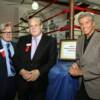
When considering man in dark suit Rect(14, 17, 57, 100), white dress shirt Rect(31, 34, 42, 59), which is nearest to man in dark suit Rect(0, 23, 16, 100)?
man in dark suit Rect(14, 17, 57, 100)

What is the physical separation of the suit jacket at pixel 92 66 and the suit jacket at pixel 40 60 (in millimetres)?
325

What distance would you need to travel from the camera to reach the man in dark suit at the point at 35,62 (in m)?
2.08

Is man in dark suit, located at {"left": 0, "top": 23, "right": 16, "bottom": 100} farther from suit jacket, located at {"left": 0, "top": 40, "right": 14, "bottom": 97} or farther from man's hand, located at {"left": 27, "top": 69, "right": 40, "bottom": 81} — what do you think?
man's hand, located at {"left": 27, "top": 69, "right": 40, "bottom": 81}

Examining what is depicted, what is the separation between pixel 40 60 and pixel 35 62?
5 cm

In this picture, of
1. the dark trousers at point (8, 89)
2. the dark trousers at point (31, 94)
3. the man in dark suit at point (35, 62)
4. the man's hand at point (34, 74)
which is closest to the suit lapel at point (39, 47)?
the man in dark suit at point (35, 62)

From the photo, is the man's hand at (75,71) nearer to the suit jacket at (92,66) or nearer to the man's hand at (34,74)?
the suit jacket at (92,66)

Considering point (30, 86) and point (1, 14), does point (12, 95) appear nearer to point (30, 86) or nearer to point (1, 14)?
point (30, 86)

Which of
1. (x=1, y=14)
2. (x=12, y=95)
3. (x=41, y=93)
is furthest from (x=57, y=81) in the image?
(x=1, y=14)

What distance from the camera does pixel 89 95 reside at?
1876 mm

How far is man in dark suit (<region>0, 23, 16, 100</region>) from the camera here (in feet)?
7.42

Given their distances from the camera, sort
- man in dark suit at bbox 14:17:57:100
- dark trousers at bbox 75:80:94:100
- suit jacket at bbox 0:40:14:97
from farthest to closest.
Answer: suit jacket at bbox 0:40:14:97
man in dark suit at bbox 14:17:57:100
dark trousers at bbox 75:80:94:100

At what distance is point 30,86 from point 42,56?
278mm

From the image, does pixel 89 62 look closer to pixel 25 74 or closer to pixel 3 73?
pixel 25 74

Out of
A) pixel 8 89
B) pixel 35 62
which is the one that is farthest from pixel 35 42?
pixel 8 89
